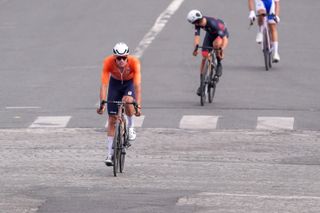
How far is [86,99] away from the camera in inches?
1082

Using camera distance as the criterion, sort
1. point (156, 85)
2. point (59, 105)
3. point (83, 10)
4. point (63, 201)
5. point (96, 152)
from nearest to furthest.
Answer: point (63, 201) < point (96, 152) < point (59, 105) < point (156, 85) < point (83, 10)

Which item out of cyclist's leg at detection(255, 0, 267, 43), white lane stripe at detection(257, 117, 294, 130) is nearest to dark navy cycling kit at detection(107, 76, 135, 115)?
white lane stripe at detection(257, 117, 294, 130)

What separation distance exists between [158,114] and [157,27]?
479 inches

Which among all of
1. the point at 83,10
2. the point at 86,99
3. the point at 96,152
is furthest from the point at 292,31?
the point at 96,152

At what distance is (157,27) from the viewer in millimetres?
37531

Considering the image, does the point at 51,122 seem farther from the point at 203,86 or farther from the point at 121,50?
the point at 121,50

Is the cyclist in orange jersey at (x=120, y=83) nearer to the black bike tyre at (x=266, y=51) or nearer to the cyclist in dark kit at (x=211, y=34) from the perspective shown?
the cyclist in dark kit at (x=211, y=34)

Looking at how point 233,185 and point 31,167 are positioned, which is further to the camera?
point 31,167

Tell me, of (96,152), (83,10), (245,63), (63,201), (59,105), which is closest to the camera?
(63,201)

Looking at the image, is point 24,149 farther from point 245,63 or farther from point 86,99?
point 245,63

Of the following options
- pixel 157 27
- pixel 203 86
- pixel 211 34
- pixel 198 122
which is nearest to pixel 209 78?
pixel 203 86

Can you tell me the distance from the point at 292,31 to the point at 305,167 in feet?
56.7

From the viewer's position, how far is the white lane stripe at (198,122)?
2439cm

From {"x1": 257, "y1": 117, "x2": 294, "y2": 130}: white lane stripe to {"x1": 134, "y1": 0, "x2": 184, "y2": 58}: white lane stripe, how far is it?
8.40 meters
